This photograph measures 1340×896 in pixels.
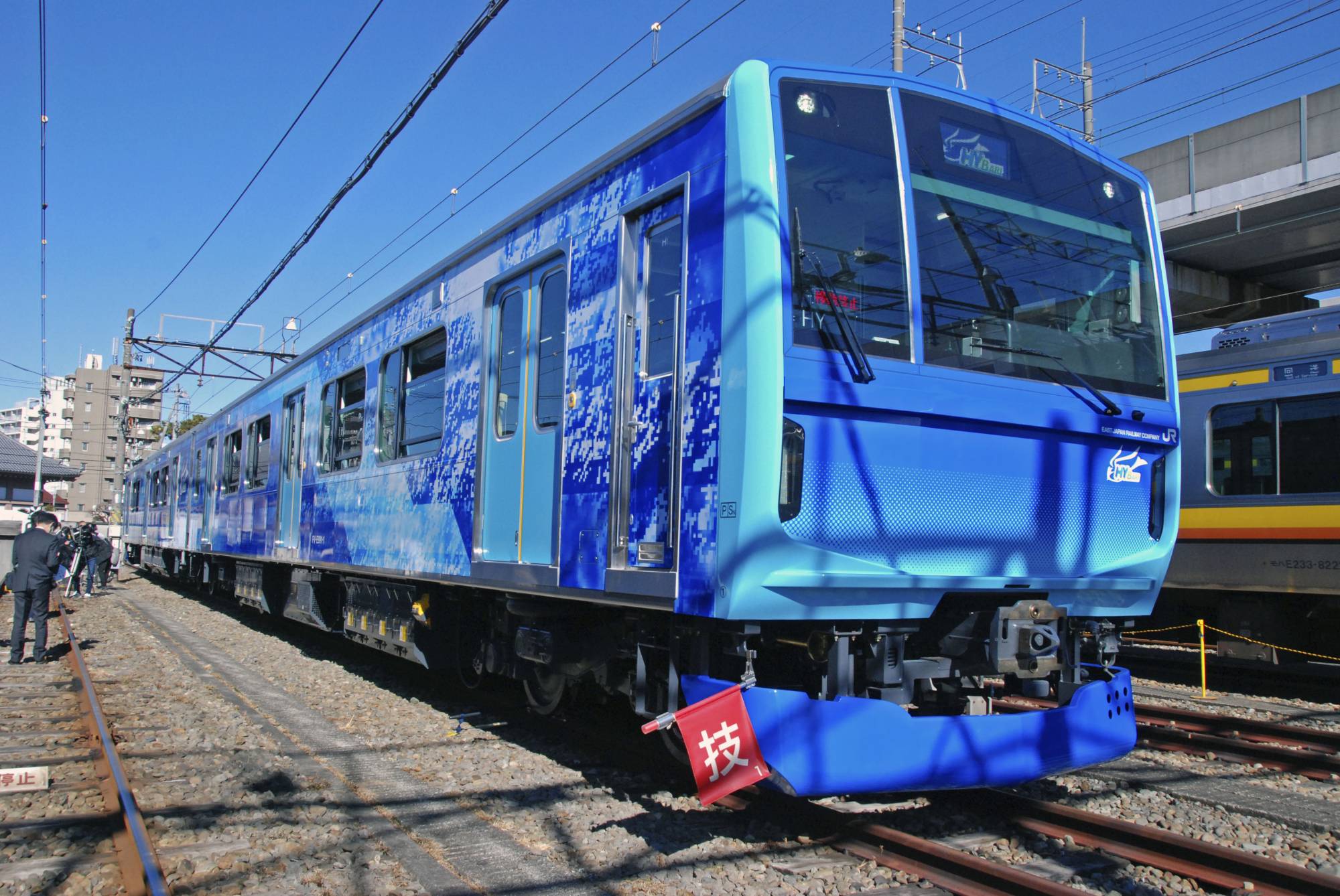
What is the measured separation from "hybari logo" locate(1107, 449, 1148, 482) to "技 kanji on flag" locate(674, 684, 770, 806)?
2.15m

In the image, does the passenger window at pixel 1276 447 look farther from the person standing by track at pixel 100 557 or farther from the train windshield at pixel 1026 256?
the person standing by track at pixel 100 557

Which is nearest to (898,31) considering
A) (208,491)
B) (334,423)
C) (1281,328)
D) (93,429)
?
(1281,328)

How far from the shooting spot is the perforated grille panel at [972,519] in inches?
160

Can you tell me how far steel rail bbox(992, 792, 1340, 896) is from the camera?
380cm

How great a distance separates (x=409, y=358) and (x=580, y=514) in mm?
3392

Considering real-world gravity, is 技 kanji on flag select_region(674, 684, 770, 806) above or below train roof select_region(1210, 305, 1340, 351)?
below

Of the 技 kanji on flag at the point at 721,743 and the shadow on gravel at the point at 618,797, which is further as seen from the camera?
the shadow on gravel at the point at 618,797

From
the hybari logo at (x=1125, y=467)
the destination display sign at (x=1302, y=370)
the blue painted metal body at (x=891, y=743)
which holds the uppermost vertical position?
the destination display sign at (x=1302, y=370)

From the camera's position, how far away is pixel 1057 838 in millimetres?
4527

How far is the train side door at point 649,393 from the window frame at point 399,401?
2.48m

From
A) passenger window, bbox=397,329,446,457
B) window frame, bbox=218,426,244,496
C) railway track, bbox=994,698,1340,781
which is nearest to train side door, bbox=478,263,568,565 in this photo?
passenger window, bbox=397,329,446,457

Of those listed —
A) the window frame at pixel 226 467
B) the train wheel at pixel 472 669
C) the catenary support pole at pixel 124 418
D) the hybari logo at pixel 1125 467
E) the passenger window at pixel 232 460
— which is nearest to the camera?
the hybari logo at pixel 1125 467

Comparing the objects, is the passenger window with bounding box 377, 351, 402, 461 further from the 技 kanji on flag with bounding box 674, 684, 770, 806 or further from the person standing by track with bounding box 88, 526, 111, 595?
the person standing by track with bounding box 88, 526, 111, 595

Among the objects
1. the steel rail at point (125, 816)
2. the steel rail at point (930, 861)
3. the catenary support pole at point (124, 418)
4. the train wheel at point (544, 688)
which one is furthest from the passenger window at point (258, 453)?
the catenary support pole at point (124, 418)
